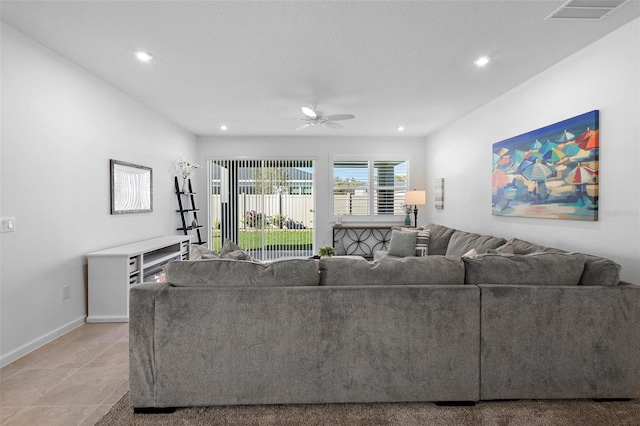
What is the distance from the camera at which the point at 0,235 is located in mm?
2564

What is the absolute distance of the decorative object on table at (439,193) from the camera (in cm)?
623

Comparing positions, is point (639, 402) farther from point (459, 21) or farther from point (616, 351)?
point (459, 21)

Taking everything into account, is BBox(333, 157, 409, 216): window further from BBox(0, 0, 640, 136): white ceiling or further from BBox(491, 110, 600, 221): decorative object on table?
BBox(491, 110, 600, 221): decorative object on table

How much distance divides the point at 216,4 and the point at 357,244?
18.2 feet

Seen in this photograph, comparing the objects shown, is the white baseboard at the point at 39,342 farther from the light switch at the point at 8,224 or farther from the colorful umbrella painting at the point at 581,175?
the colorful umbrella painting at the point at 581,175

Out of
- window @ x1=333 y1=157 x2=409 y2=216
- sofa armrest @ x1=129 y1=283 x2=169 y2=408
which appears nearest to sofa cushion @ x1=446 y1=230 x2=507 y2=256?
window @ x1=333 y1=157 x2=409 y2=216

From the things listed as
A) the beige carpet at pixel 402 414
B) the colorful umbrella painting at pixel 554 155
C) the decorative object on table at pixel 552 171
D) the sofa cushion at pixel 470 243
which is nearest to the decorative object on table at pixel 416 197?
the sofa cushion at pixel 470 243

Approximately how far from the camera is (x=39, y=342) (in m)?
2.93

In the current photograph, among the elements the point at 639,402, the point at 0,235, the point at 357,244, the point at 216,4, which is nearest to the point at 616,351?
the point at 639,402

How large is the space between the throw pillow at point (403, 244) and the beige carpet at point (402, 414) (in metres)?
3.30

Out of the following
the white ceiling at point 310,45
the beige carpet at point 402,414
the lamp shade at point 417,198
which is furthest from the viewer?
the lamp shade at point 417,198

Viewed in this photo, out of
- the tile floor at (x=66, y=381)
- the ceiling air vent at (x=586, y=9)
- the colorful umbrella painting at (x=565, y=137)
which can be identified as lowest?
the tile floor at (x=66, y=381)

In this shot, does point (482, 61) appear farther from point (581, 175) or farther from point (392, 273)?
point (392, 273)

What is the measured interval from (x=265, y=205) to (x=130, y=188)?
3.11m
